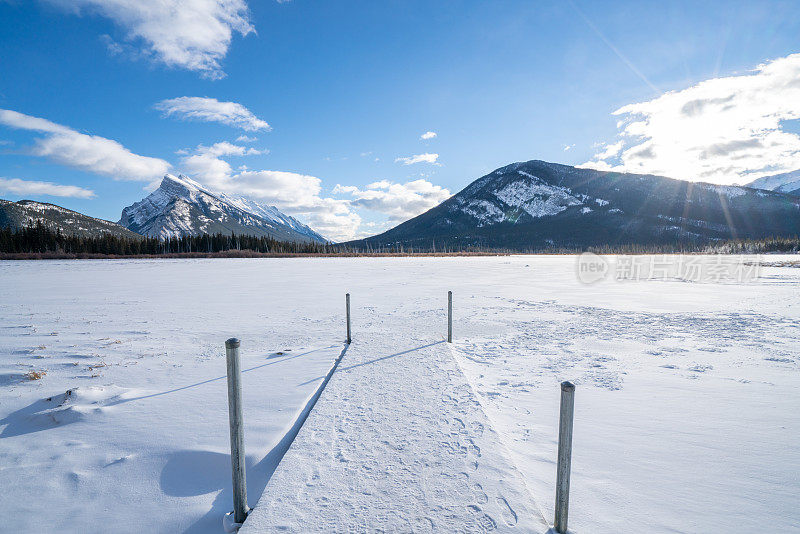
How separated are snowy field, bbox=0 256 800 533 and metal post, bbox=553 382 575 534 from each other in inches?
10.4

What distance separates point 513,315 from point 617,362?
5.96 m

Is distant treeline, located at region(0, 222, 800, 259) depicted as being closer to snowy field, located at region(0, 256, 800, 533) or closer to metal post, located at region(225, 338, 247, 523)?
snowy field, located at region(0, 256, 800, 533)

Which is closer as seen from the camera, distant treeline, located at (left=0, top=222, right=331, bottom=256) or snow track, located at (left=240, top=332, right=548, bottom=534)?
snow track, located at (left=240, top=332, right=548, bottom=534)

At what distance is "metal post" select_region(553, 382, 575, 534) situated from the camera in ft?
9.77

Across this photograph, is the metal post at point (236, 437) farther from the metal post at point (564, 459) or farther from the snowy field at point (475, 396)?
the metal post at point (564, 459)

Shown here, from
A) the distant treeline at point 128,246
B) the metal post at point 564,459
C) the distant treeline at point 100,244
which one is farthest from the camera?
the distant treeline at point 100,244

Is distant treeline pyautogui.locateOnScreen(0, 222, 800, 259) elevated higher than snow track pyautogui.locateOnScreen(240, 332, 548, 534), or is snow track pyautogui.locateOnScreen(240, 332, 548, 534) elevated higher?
distant treeline pyautogui.locateOnScreen(0, 222, 800, 259)

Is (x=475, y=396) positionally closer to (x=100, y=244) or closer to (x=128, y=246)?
(x=100, y=244)

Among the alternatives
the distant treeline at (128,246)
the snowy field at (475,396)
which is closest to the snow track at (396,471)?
the snowy field at (475,396)

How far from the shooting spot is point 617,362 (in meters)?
8.29

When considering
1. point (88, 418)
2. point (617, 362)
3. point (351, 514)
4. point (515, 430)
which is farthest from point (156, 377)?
point (617, 362)

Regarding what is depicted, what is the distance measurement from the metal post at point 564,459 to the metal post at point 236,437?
2.94 metres

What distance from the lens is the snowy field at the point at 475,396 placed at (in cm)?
352

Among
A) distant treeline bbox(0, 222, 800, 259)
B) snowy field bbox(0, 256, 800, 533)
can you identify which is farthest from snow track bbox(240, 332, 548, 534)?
distant treeline bbox(0, 222, 800, 259)
